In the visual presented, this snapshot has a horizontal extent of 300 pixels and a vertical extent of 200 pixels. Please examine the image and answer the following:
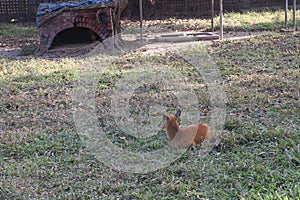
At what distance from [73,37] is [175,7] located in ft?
15.5

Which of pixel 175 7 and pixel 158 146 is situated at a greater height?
pixel 175 7

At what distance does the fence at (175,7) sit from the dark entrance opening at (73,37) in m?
4.39

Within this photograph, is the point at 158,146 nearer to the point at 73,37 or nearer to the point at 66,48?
the point at 66,48

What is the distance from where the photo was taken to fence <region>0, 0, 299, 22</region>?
1383 centimetres

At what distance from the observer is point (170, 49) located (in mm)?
8328

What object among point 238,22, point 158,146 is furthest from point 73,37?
point 158,146

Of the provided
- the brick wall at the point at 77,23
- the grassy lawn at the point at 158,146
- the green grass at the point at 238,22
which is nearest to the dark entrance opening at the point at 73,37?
the brick wall at the point at 77,23

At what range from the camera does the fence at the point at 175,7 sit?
13828 millimetres

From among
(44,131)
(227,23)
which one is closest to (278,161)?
(44,131)

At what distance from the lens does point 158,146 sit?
13.0 feet

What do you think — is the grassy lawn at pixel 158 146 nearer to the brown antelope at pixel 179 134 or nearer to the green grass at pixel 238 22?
the brown antelope at pixel 179 134

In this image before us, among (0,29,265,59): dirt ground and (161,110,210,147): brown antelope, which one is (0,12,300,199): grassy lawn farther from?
(0,29,265,59): dirt ground

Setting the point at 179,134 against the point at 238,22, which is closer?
the point at 179,134

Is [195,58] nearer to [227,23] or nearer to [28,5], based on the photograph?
[227,23]
